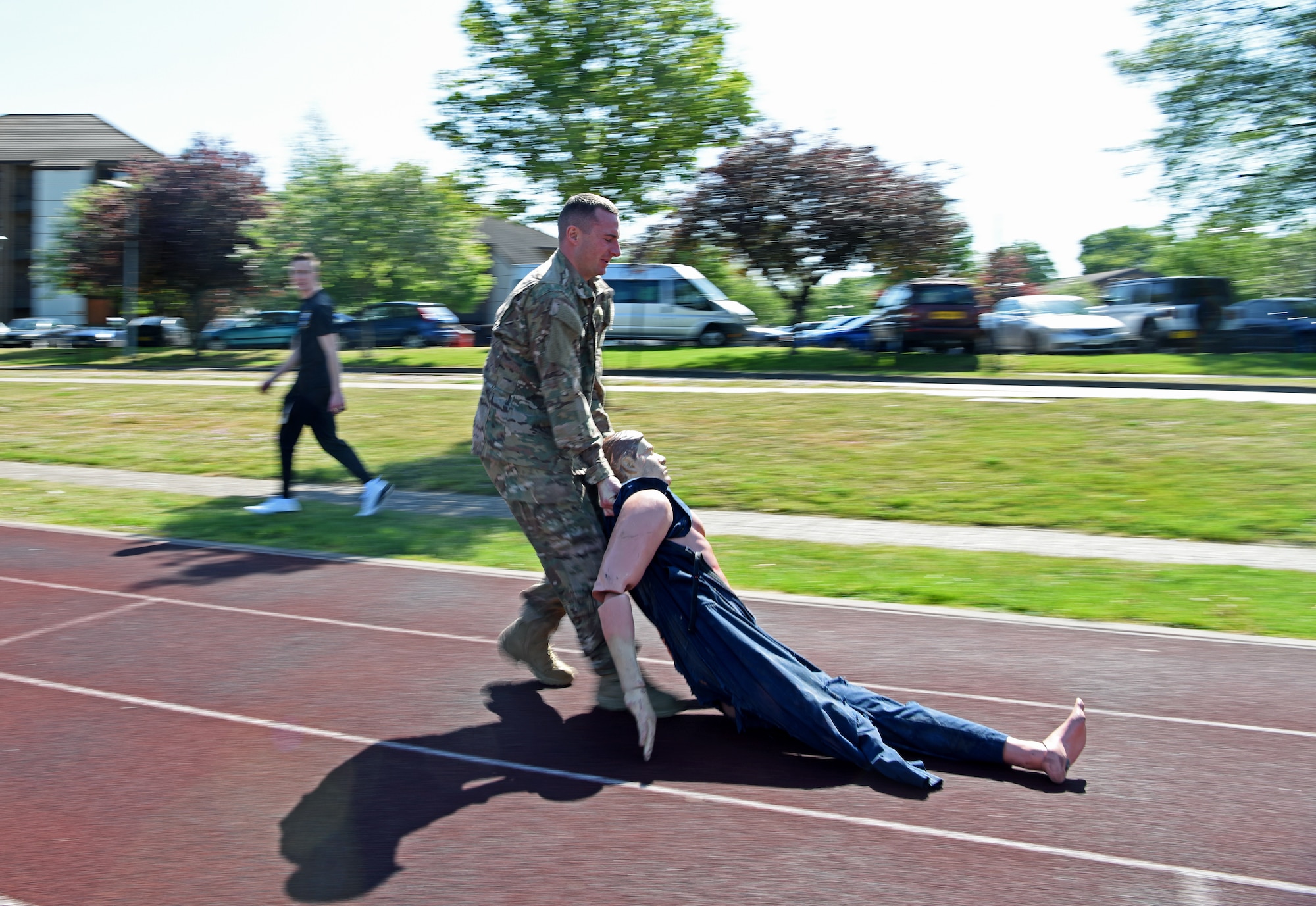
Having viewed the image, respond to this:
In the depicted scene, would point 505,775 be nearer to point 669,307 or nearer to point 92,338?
point 669,307

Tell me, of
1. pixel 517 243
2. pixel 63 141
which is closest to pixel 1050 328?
pixel 517 243

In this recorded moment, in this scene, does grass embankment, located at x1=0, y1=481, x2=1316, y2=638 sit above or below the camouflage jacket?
below

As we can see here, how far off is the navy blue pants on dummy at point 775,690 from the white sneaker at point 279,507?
6369 millimetres

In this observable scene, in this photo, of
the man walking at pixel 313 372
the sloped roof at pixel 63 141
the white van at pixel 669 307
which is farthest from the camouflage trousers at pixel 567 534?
the sloped roof at pixel 63 141

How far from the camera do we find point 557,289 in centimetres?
462

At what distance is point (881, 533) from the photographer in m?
9.52

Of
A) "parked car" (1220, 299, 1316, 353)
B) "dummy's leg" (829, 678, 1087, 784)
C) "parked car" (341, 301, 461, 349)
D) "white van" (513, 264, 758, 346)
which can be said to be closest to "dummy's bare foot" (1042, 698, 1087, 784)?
"dummy's leg" (829, 678, 1087, 784)

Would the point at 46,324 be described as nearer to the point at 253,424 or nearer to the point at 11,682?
the point at 253,424

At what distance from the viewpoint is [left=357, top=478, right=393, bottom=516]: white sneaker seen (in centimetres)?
999

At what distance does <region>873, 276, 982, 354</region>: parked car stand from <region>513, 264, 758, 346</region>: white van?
6188 mm

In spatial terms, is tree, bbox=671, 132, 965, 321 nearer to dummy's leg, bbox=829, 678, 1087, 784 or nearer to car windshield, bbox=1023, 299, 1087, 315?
car windshield, bbox=1023, 299, 1087, 315

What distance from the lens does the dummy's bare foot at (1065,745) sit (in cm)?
425

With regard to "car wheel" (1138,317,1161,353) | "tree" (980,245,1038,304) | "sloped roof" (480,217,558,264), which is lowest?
"car wheel" (1138,317,1161,353)

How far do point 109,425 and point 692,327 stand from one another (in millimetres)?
15422
